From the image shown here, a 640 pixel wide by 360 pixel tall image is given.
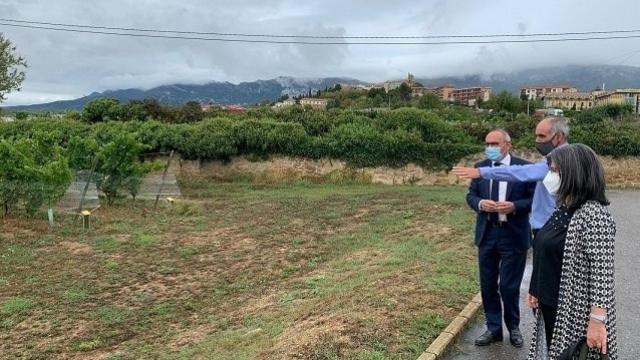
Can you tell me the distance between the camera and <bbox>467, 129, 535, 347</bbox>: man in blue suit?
13.5 ft

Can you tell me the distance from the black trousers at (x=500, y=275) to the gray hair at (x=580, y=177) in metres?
1.50

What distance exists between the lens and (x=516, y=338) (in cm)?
438

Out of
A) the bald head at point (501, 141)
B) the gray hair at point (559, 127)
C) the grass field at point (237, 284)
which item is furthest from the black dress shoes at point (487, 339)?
the gray hair at point (559, 127)

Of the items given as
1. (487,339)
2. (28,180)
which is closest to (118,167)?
(28,180)

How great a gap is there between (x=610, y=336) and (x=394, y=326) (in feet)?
6.80

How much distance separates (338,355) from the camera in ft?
13.2

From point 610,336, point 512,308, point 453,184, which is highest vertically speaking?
point 610,336

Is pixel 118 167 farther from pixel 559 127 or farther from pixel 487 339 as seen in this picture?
pixel 559 127

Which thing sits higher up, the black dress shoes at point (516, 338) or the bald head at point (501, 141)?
the bald head at point (501, 141)

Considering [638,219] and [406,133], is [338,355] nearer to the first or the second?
[638,219]

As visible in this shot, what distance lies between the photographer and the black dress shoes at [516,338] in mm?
4363

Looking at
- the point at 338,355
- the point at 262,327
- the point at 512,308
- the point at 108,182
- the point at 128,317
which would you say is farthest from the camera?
the point at 108,182

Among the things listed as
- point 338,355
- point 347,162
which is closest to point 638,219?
point 338,355

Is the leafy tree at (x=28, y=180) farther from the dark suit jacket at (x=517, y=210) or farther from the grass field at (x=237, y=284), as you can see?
the dark suit jacket at (x=517, y=210)
